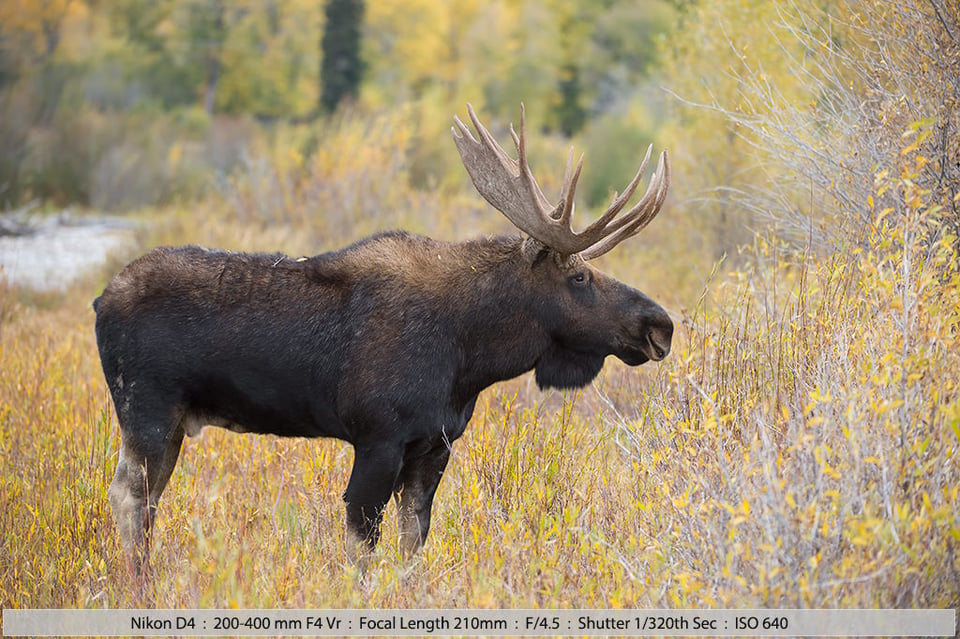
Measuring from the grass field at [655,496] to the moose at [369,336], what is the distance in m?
0.35

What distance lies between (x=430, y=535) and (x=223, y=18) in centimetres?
5016

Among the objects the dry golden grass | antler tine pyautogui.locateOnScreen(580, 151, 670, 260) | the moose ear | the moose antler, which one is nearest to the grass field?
the dry golden grass

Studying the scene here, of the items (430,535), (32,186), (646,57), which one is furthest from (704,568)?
(646,57)

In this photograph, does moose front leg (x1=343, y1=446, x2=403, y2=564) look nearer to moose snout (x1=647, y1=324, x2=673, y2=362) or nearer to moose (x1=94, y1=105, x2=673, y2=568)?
moose (x1=94, y1=105, x2=673, y2=568)

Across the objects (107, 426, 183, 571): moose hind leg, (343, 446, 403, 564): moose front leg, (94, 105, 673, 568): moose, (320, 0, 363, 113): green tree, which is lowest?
(320, 0, 363, 113): green tree

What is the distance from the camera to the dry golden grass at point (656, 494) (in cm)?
410

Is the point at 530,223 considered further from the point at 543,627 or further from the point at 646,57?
the point at 646,57

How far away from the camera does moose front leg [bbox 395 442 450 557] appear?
5234 millimetres

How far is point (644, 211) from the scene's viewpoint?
16.9ft

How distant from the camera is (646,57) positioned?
175 feet

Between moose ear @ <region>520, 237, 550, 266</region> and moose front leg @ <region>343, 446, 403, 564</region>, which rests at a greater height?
moose ear @ <region>520, 237, 550, 266</region>

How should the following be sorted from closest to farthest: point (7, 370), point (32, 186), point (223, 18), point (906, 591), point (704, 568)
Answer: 1. point (906, 591)
2. point (704, 568)
3. point (7, 370)
4. point (32, 186)
5. point (223, 18)

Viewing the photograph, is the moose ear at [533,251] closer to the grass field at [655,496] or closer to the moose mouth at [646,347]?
the moose mouth at [646,347]

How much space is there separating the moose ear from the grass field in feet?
2.90
